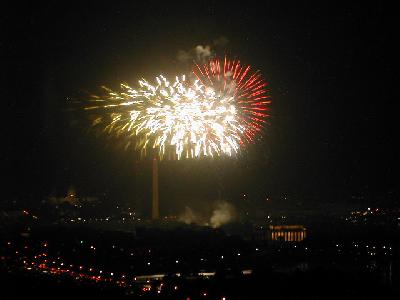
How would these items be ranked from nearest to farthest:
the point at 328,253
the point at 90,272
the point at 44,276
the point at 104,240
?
the point at 44,276 → the point at 90,272 → the point at 104,240 → the point at 328,253

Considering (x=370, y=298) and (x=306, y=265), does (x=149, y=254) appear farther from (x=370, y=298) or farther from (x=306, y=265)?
(x=370, y=298)

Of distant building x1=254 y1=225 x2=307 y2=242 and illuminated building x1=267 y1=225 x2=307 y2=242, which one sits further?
illuminated building x1=267 y1=225 x2=307 y2=242

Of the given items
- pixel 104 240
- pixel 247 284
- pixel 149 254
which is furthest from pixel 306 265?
pixel 247 284

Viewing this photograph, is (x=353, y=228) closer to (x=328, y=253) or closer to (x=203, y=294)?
(x=328, y=253)

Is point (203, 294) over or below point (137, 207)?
below

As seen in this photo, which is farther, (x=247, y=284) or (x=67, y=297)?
(x=247, y=284)

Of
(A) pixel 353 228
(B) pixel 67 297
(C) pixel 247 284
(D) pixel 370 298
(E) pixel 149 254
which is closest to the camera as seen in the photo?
(B) pixel 67 297

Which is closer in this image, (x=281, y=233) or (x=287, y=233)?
(x=281, y=233)

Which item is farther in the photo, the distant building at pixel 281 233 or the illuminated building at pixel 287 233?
the illuminated building at pixel 287 233
